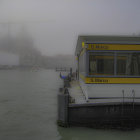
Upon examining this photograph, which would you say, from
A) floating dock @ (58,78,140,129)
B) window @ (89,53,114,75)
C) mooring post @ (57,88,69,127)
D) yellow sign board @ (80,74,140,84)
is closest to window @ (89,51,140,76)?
window @ (89,53,114,75)

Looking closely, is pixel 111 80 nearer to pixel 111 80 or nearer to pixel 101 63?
pixel 111 80

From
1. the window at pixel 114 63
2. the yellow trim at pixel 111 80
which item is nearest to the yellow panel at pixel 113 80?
the yellow trim at pixel 111 80

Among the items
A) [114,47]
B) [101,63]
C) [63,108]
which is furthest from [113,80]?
[63,108]

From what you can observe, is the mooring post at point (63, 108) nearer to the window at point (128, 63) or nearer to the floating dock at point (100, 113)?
the floating dock at point (100, 113)

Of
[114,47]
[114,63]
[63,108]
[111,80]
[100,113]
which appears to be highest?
[114,47]

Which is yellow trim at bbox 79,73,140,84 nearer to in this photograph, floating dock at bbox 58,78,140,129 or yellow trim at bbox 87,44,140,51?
floating dock at bbox 58,78,140,129

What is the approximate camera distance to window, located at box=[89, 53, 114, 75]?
7.96 m

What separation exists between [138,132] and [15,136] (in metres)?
4.56

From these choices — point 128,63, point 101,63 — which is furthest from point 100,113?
point 128,63

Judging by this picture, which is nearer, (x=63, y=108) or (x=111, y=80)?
(x=63, y=108)

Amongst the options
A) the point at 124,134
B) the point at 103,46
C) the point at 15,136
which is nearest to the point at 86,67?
the point at 103,46

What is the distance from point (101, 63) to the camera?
26.2 ft

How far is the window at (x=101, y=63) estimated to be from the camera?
Result: 7957 millimetres

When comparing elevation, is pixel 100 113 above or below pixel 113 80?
below
